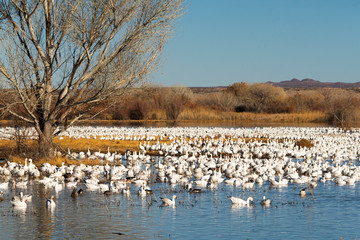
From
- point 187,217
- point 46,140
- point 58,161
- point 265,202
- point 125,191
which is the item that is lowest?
point 187,217

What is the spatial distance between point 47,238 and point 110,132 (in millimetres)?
28132

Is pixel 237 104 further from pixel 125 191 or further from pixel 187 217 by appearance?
pixel 187 217

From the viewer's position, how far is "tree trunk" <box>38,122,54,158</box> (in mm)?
19875

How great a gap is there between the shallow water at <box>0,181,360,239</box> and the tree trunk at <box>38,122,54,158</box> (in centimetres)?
474

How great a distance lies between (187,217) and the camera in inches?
478

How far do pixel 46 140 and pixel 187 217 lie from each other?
954 cm

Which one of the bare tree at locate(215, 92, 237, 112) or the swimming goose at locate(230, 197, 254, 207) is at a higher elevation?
the bare tree at locate(215, 92, 237, 112)

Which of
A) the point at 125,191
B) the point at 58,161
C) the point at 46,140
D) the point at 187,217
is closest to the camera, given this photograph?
the point at 187,217

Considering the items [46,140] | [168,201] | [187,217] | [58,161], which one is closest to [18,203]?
[168,201]

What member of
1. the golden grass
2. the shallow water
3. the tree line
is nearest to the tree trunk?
the golden grass

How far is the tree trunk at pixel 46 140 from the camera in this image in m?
19.9

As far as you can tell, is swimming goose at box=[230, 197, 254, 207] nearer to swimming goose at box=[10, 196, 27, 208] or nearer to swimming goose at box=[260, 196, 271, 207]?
swimming goose at box=[260, 196, 271, 207]

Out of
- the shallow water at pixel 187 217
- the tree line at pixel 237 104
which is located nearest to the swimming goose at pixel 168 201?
the shallow water at pixel 187 217

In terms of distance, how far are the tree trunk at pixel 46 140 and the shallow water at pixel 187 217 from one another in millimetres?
4741
